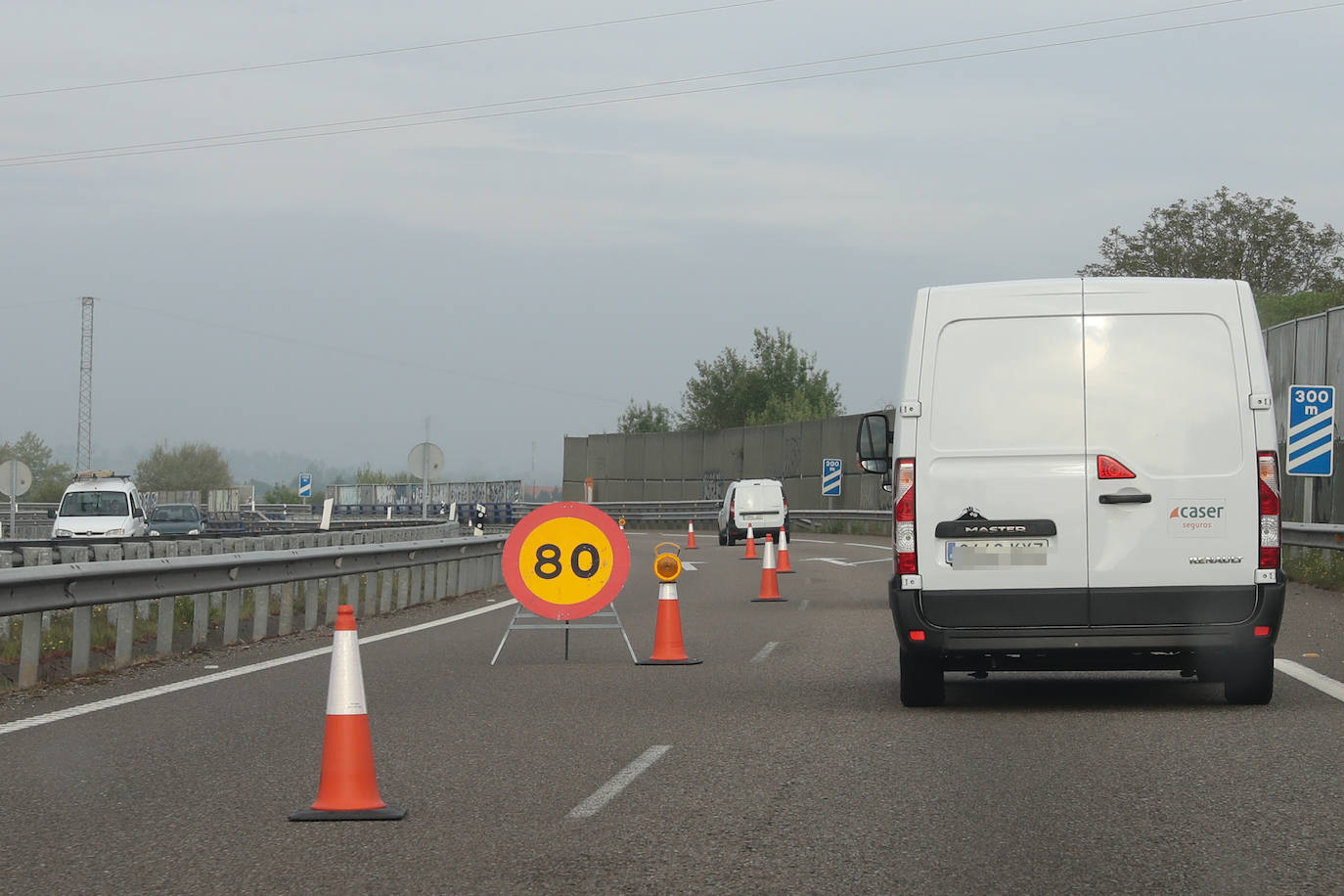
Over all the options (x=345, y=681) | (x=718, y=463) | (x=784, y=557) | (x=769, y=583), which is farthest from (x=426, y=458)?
(x=718, y=463)

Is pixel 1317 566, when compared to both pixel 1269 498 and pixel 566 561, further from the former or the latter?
pixel 1269 498

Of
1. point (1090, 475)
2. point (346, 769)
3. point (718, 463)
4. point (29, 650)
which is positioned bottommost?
point (346, 769)

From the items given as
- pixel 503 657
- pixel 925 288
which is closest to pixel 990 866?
pixel 925 288

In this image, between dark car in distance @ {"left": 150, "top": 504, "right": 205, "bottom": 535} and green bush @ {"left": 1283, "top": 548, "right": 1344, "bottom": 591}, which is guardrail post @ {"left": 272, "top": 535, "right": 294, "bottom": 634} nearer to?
green bush @ {"left": 1283, "top": 548, "right": 1344, "bottom": 591}

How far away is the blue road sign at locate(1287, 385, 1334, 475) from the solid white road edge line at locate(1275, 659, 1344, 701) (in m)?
13.0

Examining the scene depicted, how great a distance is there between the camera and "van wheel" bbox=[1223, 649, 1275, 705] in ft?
32.7

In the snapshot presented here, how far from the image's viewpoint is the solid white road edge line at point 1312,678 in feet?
36.6

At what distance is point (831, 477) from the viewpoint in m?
60.3

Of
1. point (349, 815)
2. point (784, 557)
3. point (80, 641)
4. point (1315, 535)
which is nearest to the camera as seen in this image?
point (349, 815)

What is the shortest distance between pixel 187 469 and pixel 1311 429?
160229 millimetres

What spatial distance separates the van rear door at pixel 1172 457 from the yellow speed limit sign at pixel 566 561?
4.75 meters

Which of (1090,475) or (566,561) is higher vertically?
(1090,475)

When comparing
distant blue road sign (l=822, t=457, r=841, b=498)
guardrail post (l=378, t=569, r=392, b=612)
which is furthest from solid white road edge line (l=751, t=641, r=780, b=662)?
distant blue road sign (l=822, t=457, r=841, b=498)

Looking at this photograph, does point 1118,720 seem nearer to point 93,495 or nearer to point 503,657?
point 503,657
